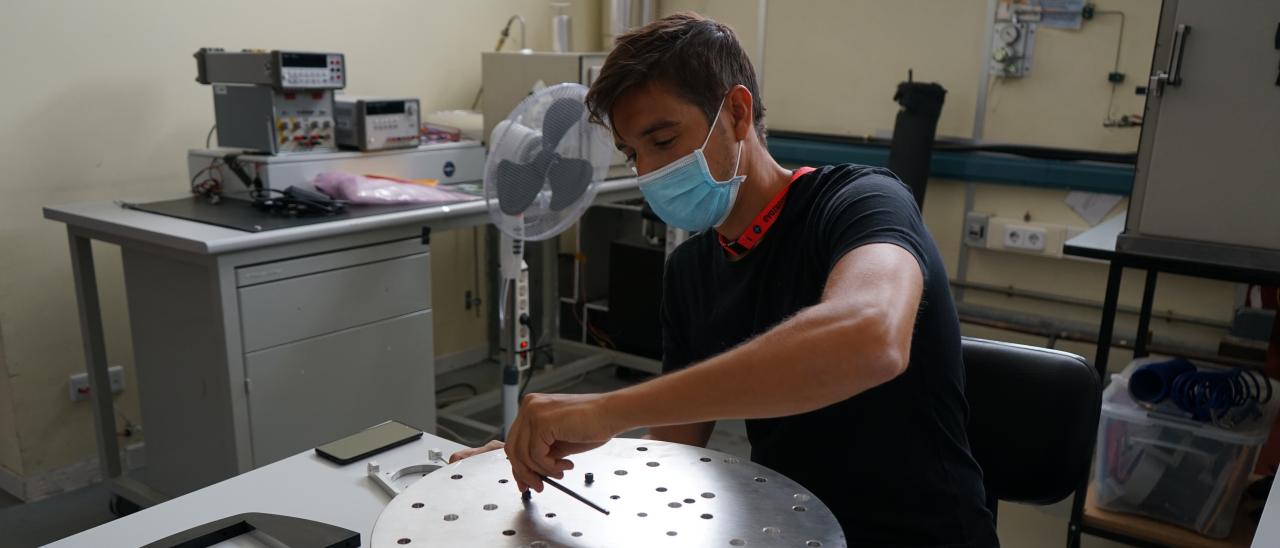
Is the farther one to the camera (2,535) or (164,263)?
(2,535)

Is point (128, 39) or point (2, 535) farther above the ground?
point (128, 39)

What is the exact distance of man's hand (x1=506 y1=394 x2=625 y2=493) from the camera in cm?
85

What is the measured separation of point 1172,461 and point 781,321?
171cm

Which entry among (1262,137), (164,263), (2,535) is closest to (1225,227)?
(1262,137)

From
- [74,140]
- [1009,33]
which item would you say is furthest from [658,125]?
[1009,33]

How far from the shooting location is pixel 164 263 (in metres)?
2.37

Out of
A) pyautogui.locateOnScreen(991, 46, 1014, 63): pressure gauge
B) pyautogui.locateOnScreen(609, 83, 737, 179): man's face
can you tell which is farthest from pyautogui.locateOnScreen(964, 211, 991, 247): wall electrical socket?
pyautogui.locateOnScreen(609, 83, 737, 179): man's face

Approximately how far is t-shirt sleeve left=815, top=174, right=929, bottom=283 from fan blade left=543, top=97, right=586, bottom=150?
1.20 metres

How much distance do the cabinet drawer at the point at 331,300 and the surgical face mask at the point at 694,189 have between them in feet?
4.63

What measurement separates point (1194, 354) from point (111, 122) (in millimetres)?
3697

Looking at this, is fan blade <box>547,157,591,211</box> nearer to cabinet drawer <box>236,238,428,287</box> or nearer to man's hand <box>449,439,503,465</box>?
cabinet drawer <box>236,238,428,287</box>

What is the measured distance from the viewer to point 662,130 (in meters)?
1.18

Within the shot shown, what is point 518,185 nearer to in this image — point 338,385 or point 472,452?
point 338,385

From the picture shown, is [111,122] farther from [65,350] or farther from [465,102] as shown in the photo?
[465,102]
